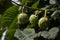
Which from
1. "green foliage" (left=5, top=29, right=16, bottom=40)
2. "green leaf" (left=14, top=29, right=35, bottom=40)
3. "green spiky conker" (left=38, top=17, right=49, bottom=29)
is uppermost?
"green spiky conker" (left=38, top=17, right=49, bottom=29)

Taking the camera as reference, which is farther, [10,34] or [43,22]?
[10,34]

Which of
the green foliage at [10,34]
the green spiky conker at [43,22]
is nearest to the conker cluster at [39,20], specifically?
the green spiky conker at [43,22]

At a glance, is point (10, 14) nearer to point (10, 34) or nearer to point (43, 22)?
point (10, 34)

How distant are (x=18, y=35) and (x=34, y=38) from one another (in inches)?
4.7

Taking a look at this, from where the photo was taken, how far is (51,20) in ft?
6.10

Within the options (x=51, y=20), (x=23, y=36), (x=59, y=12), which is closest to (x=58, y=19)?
(x=51, y=20)

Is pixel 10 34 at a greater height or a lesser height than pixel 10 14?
lesser

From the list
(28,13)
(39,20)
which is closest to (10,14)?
(28,13)

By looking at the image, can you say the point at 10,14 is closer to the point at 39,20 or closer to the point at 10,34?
the point at 10,34

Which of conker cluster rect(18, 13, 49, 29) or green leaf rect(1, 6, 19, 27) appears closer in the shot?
conker cluster rect(18, 13, 49, 29)

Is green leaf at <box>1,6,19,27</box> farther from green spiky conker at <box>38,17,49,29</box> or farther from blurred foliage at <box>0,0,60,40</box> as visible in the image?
green spiky conker at <box>38,17,49,29</box>

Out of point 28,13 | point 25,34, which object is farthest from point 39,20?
point 28,13

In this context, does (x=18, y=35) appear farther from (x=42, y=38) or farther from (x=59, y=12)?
(x=59, y=12)

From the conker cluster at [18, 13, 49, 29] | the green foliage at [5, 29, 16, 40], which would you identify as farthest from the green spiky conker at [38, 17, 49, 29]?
the green foliage at [5, 29, 16, 40]
